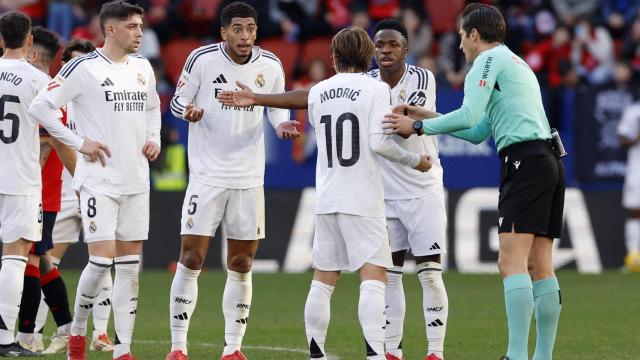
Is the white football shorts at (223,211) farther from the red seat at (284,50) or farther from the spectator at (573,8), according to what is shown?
the spectator at (573,8)

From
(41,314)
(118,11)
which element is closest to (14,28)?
(118,11)

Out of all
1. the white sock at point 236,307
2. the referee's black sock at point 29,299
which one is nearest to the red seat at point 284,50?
the referee's black sock at point 29,299

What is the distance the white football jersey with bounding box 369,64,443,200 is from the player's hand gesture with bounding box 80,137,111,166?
223cm

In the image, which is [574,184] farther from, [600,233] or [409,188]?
[409,188]

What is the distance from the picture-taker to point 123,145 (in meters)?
10.1

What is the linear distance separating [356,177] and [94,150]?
203cm

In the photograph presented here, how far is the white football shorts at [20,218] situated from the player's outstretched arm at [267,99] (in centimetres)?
196

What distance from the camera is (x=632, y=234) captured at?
18688mm

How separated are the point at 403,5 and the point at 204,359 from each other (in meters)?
13.6

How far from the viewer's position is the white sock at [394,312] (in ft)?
33.3

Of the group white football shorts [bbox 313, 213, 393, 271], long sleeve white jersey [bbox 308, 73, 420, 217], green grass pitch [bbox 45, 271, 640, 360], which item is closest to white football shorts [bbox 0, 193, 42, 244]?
green grass pitch [bbox 45, 271, 640, 360]

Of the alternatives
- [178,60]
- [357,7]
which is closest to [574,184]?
[357,7]

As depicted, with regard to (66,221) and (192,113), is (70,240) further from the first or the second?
(192,113)

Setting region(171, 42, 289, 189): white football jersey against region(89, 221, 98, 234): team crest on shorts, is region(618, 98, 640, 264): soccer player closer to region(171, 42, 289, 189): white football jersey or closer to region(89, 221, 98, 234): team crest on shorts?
region(171, 42, 289, 189): white football jersey
